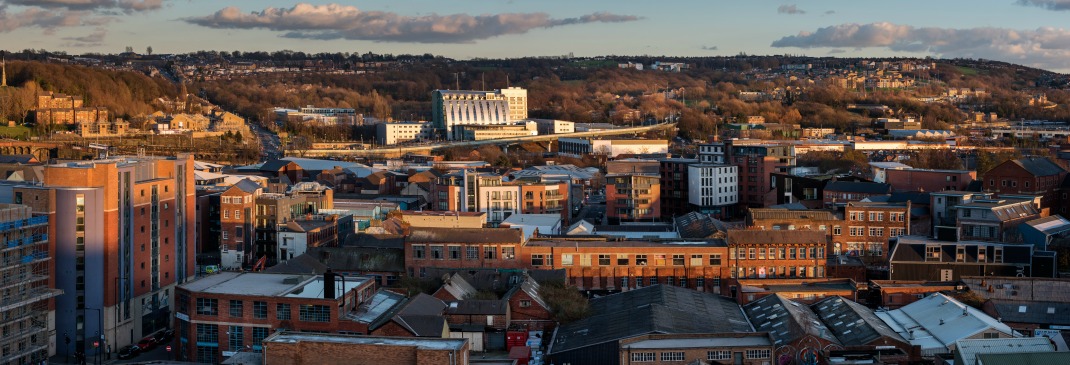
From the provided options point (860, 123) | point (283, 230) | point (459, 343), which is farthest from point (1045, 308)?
point (860, 123)

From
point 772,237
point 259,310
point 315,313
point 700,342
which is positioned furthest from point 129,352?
point 772,237

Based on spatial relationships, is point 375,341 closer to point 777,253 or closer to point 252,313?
point 252,313

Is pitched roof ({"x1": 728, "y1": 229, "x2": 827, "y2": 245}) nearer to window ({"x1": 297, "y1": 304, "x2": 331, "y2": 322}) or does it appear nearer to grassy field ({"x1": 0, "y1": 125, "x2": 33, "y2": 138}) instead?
window ({"x1": 297, "y1": 304, "x2": 331, "y2": 322})

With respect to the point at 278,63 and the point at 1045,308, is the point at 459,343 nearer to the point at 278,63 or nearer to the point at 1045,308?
the point at 1045,308

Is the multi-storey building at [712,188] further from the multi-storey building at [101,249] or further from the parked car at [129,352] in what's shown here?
the parked car at [129,352]

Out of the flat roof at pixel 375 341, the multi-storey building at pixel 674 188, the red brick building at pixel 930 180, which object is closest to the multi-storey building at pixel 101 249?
the flat roof at pixel 375 341

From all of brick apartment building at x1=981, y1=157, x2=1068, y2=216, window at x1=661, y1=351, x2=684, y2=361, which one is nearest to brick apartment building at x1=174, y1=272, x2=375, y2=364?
window at x1=661, y1=351, x2=684, y2=361

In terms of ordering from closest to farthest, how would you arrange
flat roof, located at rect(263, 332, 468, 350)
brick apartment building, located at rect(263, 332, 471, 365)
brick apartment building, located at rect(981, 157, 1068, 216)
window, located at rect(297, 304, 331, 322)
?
brick apartment building, located at rect(263, 332, 471, 365)
flat roof, located at rect(263, 332, 468, 350)
window, located at rect(297, 304, 331, 322)
brick apartment building, located at rect(981, 157, 1068, 216)
